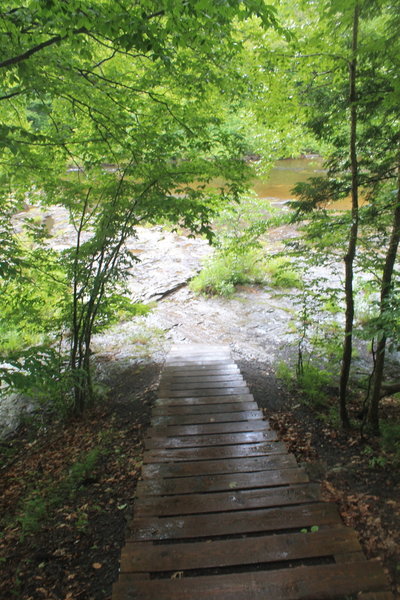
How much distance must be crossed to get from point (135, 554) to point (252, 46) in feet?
23.7

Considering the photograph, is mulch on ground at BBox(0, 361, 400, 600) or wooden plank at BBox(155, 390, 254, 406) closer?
mulch on ground at BBox(0, 361, 400, 600)

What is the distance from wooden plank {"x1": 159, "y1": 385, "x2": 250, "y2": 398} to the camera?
5543 mm

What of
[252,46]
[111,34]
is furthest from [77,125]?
[252,46]

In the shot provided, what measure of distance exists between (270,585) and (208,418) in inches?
98.3

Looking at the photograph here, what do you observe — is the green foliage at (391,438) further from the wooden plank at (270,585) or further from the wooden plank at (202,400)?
the wooden plank at (270,585)

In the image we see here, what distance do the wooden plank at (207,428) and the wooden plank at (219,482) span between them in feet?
2.89

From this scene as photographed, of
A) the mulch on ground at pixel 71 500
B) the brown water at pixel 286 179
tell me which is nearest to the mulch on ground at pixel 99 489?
the mulch on ground at pixel 71 500

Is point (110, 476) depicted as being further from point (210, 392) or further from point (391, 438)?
point (391, 438)

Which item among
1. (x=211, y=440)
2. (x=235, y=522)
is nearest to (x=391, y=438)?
(x=211, y=440)

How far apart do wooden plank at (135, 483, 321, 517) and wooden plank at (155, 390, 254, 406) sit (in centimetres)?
200

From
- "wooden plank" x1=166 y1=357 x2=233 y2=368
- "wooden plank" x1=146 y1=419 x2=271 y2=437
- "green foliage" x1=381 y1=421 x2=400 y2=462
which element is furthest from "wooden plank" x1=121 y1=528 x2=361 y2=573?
"wooden plank" x1=166 y1=357 x2=233 y2=368

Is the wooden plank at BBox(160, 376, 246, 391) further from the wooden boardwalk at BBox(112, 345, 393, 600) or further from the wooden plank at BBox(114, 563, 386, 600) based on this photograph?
the wooden plank at BBox(114, 563, 386, 600)

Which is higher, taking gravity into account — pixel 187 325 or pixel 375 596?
pixel 187 325

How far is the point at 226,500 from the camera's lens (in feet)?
10.3
